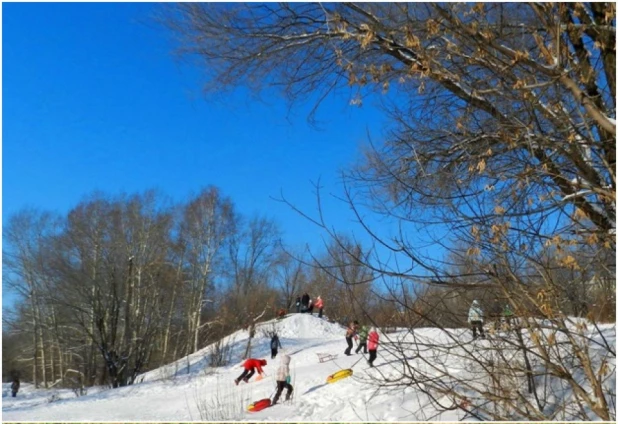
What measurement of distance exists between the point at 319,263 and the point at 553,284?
1245 mm

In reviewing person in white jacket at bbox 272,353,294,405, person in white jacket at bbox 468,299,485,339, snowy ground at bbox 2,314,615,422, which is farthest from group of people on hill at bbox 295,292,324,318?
person in white jacket at bbox 272,353,294,405

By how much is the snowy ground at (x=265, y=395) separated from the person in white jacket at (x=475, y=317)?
233 mm

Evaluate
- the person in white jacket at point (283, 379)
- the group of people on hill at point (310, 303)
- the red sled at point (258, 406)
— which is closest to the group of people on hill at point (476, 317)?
the group of people on hill at point (310, 303)

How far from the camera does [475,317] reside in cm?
332

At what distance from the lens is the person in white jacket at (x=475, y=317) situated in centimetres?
327

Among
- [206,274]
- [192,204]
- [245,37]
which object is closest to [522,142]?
[245,37]

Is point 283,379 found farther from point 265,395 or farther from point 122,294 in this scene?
point 122,294

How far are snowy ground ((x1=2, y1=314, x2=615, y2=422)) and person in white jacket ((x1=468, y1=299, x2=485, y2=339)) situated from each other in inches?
9.2

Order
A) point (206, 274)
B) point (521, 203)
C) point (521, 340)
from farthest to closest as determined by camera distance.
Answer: point (206, 274) → point (521, 203) → point (521, 340)

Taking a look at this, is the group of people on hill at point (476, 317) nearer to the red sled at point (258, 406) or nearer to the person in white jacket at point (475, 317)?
the person in white jacket at point (475, 317)

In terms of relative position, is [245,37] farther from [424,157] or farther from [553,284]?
[553,284]

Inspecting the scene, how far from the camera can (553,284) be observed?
296 centimetres

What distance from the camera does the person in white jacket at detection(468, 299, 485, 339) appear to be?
3.27 meters

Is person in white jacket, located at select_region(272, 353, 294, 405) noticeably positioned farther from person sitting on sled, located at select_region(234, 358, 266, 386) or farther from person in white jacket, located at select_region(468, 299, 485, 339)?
person in white jacket, located at select_region(468, 299, 485, 339)
